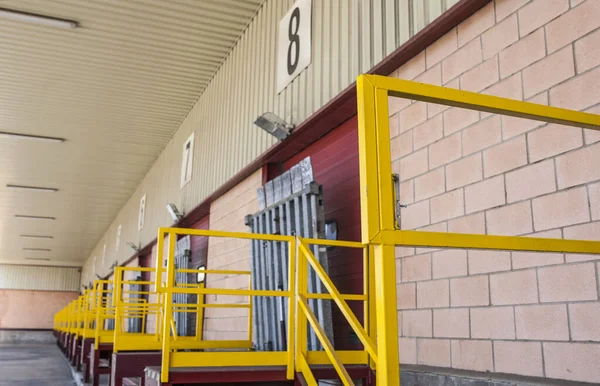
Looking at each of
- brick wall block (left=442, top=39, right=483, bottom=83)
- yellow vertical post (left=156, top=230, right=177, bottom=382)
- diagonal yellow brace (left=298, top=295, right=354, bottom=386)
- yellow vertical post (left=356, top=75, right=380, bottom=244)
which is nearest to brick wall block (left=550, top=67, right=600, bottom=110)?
brick wall block (left=442, top=39, right=483, bottom=83)

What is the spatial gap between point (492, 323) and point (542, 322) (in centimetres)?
41

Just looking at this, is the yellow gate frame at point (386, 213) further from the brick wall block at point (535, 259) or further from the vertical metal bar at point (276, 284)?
the vertical metal bar at point (276, 284)

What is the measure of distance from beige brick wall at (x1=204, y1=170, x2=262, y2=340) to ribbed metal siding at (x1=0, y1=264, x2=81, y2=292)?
31.1 m

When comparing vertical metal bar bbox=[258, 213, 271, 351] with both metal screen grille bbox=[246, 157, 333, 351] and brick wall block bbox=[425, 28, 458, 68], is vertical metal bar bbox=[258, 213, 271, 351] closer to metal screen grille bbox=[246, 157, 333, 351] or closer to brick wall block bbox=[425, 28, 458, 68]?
metal screen grille bbox=[246, 157, 333, 351]

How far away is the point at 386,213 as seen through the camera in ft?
6.79

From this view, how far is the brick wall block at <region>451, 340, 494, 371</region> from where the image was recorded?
3.78 metres

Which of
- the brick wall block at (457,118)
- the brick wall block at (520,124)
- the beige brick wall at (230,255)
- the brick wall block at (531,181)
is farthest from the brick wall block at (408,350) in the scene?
the beige brick wall at (230,255)

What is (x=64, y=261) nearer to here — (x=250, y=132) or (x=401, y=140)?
(x=250, y=132)

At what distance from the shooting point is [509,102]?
2.43 m

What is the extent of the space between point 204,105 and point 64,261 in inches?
1172

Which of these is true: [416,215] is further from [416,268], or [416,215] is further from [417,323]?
[417,323]

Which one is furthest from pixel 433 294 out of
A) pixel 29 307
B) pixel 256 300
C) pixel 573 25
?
pixel 29 307

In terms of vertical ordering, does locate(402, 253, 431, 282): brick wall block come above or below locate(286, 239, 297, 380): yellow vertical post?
above

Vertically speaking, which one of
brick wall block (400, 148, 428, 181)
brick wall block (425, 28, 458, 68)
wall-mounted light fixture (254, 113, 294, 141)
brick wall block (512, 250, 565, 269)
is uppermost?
wall-mounted light fixture (254, 113, 294, 141)
